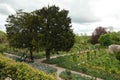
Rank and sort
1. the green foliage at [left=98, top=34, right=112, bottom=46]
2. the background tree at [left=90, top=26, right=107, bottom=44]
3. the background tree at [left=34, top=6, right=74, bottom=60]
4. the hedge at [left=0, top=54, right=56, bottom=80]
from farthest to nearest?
the background tree at [left=90, top=26, right=107, bottom=44] < the green foliage at [left=98, top=34, right=112, bottom=46] < the background tree at [left=34, top=6, right=74, bottom=60] < the hedge at [left=0, top=54, right=56, bottom=80]

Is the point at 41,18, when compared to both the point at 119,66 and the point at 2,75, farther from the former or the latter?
the point at 2,75

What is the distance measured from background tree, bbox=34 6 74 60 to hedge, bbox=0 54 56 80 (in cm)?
1800

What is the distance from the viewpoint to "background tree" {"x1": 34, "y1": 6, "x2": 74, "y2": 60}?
3419 cm

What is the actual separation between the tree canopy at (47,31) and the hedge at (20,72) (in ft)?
58.1

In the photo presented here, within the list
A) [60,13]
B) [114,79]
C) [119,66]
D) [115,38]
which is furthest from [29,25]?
[115,38]

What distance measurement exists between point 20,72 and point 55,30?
2077 cm

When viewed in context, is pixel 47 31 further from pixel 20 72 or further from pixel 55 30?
pixel 20 72

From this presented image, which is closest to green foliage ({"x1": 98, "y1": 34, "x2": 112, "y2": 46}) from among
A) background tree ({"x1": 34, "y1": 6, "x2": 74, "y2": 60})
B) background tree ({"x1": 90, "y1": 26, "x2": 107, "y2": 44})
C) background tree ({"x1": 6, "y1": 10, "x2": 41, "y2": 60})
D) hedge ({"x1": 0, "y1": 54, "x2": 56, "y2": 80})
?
background tree ({"x1": 90, "y1": 26, "x2": 107, "y2": 44})

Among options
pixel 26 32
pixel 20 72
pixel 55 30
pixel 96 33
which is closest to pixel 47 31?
pixel 55 30

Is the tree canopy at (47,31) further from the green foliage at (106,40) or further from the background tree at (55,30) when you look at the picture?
the green foliage at (106,40)

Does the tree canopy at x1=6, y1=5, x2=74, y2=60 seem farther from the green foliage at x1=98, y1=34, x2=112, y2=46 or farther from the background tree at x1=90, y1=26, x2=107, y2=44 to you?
the background tree at x1=90, y1=26, x2=107, y2=44

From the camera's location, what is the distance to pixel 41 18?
34656 mm

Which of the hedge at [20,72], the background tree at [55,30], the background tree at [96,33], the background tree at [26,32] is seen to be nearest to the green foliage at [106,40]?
the background tree at [96,33]

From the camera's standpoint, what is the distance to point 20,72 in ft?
46.0
